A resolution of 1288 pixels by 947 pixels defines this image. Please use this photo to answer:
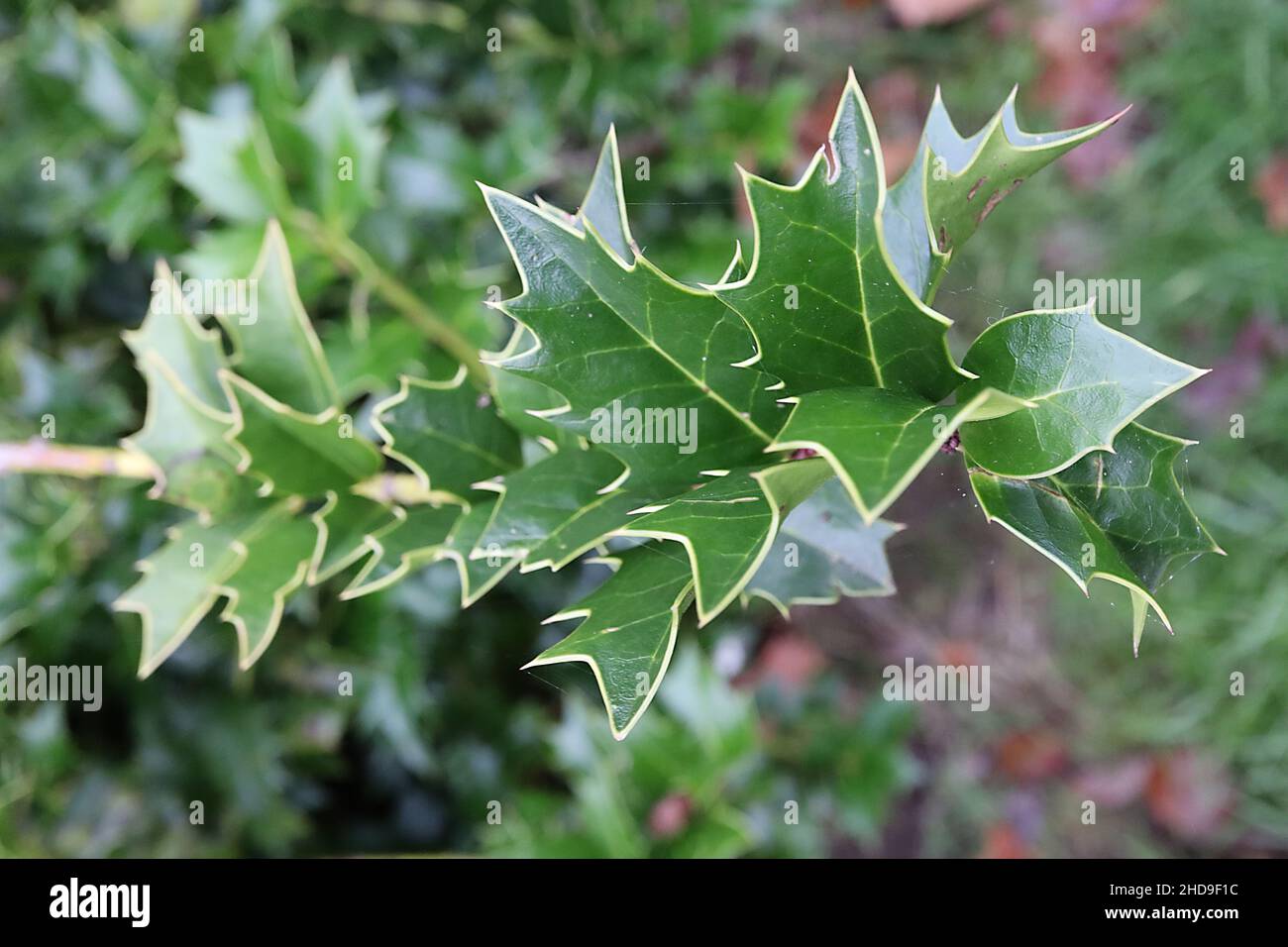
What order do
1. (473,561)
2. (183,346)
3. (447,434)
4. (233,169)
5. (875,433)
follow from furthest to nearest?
(233,169)
(183,346)
(447,434)
(473,561)
(875,433)

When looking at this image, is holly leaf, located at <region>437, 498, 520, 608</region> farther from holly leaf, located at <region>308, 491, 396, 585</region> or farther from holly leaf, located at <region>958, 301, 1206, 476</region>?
holly leaf, located at <region>958, 301, 1206, 476</region>

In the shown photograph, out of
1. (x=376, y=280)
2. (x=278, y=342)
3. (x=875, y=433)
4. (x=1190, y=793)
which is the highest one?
(x=376, y=280)

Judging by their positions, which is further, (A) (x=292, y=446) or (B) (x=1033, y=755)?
(B) (x=1033, y=755)

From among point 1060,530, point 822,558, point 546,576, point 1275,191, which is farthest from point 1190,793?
point 1060,530

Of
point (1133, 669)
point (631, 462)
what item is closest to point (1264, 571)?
point (1133, 669)

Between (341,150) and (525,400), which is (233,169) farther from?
(525,400)

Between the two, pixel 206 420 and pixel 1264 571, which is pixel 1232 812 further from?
pixel 206 420

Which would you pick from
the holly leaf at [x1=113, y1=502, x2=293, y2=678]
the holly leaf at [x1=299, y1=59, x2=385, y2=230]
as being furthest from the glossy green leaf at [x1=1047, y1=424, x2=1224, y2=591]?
the holly leaf at [x1=299, y1=59, x2=385, y2=230]
